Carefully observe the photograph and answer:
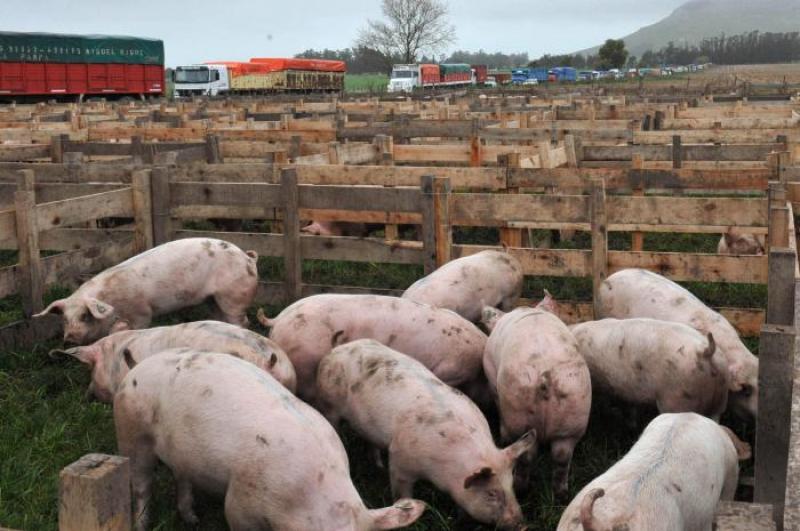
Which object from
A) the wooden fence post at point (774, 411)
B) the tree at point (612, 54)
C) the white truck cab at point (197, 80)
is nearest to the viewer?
the wooden fence post at point (774, 411)

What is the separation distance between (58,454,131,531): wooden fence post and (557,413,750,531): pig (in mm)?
1556

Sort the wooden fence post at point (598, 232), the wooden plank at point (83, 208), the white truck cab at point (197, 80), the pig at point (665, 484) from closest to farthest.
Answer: the pig at point (665, 484) → the wooden fence post at point (598, 232) → the wooden plank at point (83, 208) → the white truck cab at point (197, 80)

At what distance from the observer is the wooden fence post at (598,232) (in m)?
7.30

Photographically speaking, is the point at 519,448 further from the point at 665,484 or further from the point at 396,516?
the point at 665,484

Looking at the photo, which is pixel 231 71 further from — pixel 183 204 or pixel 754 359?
pixel 754 359

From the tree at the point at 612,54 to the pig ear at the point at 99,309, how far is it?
100 meters

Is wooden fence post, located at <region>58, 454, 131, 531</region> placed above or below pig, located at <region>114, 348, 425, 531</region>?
above

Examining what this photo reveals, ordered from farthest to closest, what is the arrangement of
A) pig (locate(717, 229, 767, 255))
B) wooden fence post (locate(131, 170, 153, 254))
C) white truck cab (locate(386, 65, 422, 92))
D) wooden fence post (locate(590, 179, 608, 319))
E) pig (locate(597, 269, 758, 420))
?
white truck cab (locate(386, 65, 422, 92)) → pig (locate(717, 229, 767, 255)) → wooden fence post (locate(131, 170, 153, 254)) → wooden fence post (locate(590, 179, 608, 319)) → pig (locate(597, 269, 758, 420))

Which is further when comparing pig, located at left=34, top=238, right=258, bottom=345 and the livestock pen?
pig, located at left=34, top=238, right=258, bottom=345

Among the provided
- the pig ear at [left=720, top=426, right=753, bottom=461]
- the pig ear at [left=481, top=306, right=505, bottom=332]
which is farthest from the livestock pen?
the pig ear at [left=481, top=306, right=505, bottom=332]

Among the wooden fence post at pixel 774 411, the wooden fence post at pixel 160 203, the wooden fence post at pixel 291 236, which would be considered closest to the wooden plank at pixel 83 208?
the wooden fence post at pixel 160 203

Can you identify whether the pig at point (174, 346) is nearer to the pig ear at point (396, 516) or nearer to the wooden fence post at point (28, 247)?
the pig ear at point (396, 516)

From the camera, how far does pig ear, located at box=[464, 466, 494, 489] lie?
4.48 meters

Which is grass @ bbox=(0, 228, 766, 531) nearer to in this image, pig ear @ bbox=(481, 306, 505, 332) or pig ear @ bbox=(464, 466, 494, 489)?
pig ear @ bbox=(464, 466, 494, 489)
